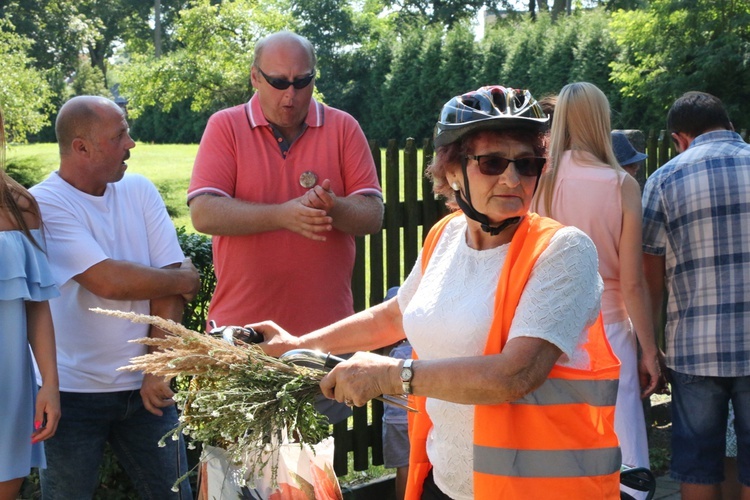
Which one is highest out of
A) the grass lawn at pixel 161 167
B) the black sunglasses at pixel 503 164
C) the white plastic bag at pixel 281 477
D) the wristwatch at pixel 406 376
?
the black sunglasses at pixel 503 164

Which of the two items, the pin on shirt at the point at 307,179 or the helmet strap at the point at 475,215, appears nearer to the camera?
the helmet strap at the point at 475,215

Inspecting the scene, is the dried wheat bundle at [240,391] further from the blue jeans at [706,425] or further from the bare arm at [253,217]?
the blue jeans at [706,425]

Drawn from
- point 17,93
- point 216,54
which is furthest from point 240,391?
point 216,54

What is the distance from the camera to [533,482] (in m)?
2.49

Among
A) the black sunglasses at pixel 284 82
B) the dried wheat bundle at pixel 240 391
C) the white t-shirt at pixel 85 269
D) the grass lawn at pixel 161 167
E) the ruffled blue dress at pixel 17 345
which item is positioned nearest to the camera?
the dried wheat bundle at pixel 240 391

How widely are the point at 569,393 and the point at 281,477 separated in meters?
0.95

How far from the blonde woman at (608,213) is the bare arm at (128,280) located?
6.28ft

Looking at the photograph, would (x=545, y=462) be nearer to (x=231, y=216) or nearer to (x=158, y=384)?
(x=158, y=384)

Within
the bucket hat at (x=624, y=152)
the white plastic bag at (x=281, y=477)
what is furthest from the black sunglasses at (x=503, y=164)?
the bucket hat at (x=624, y=152)

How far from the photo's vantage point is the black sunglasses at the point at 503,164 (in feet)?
8.89

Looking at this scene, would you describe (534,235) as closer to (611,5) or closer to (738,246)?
(738,246)

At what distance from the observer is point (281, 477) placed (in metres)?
2.91

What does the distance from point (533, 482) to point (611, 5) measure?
1909 inches

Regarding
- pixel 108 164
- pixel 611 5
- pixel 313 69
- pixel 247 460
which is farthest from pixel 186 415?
pixel 611 5
